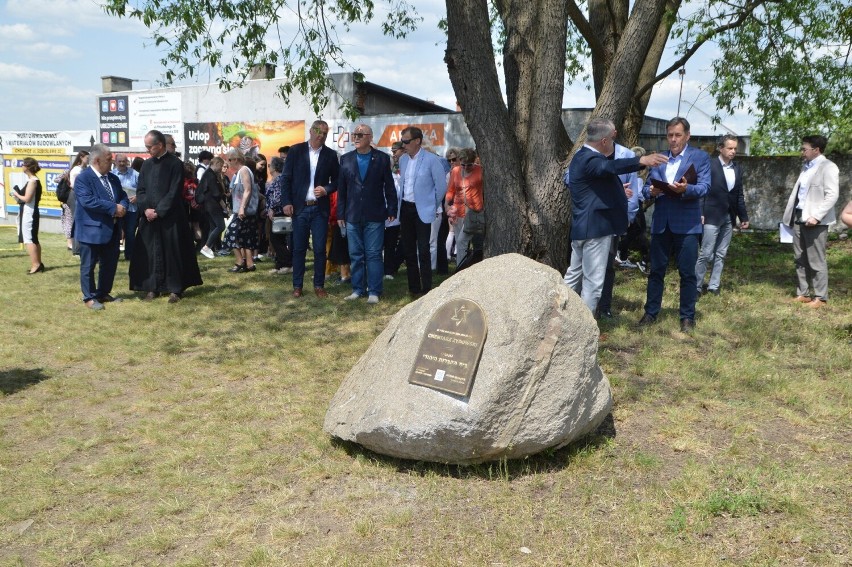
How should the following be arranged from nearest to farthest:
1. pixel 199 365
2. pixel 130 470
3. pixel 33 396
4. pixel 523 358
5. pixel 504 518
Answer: pixel 504 518 → pixel 523 358 → pixel 130 470 → pixel 33 396 → pixel 199 365

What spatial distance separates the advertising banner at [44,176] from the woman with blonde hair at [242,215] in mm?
10734

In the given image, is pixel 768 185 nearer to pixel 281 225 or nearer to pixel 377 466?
pixel 281 225

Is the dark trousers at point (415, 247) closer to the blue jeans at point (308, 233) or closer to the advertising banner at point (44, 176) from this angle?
the blue jeans at point (308, 233)

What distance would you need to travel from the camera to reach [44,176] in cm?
2052

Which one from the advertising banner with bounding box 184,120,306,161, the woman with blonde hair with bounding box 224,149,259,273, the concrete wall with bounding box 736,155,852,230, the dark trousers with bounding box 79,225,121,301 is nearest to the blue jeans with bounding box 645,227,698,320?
the dark trousers with bounding box 79,225,121,301

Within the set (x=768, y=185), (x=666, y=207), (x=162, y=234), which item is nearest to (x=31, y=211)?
(x=162, y=234)

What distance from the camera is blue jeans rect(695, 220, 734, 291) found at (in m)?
8.84

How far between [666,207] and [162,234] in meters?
6.05

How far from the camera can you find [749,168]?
16344 mm

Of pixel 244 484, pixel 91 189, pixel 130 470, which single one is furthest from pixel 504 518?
pixel 91 189

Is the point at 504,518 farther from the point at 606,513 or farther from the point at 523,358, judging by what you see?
the point at 523,358

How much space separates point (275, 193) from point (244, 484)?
7.14 meters

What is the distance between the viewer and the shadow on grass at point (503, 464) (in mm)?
4152

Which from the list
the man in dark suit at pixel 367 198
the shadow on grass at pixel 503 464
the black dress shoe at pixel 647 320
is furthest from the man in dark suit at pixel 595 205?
the man in dark suit at pixel 367 198
